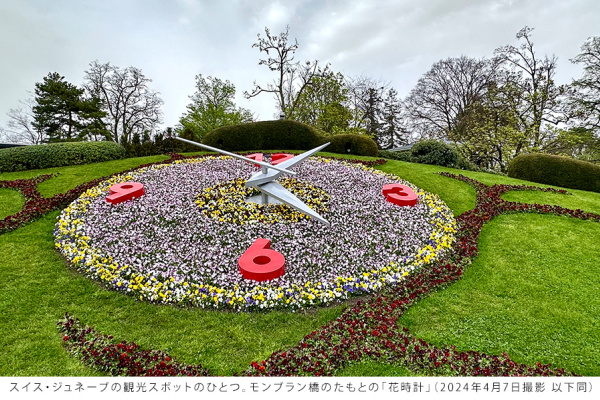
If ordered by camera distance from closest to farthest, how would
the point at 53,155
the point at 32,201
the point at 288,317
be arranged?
the point at 288,317, the point at 32,201, the point at 53,155

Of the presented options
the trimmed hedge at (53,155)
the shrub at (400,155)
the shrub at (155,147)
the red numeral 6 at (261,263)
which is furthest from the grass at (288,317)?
the shrub at (155,147)

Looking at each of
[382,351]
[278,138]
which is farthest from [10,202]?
[278,138]

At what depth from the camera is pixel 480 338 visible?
415 cm

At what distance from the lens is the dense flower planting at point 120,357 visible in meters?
3.41

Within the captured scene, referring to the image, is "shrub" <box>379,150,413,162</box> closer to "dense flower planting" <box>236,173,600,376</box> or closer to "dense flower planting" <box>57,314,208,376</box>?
"dense flower planting" <box>236,173,600,376</box>

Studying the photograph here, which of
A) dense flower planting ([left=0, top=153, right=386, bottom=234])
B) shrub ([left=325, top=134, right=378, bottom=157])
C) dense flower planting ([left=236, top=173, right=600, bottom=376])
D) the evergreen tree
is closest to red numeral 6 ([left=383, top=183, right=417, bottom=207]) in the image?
dense flower planting ([left=236, top=173, right=600, bottom=376])

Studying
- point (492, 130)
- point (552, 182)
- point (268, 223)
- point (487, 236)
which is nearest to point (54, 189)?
point (268, 223)

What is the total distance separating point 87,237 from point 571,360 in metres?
8.62

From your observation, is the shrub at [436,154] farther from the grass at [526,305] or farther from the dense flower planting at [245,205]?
the dense flower planting at [245,205]

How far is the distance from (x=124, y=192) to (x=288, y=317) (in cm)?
589

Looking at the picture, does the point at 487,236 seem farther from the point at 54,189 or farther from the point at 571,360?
the point at 54,189

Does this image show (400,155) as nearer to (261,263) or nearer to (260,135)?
(260,135)

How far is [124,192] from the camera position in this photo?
25.3ft
